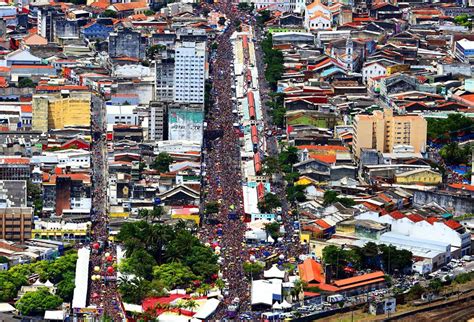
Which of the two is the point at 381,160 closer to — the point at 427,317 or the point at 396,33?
the point at 427,317

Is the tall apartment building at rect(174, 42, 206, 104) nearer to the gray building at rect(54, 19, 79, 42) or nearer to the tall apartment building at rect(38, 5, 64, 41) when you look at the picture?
the gray building at rect(54, 19, 79, 42)

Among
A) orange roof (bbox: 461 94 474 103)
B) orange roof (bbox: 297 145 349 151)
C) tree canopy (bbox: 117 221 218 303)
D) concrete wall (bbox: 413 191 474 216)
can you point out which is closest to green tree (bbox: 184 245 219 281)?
tree canopy (bbox: 117 221 218 303)

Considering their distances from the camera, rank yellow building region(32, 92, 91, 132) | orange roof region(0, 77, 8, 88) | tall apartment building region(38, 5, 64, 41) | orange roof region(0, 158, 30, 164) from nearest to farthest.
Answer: orange roof region(0, 158, 30, 164)
yellow building region(32, 92, 91, 132)
orange roof region(0, 77, 8, 88)
tall apartment building region(38, 5, 64, 41)

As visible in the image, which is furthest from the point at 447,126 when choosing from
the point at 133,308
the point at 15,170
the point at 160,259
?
the point at 133,308

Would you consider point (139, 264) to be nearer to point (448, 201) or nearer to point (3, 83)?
point (448, 201)

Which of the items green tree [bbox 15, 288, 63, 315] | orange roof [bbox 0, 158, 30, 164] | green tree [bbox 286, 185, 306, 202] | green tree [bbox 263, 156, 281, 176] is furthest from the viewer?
green tree [bbox 263, 156, 281, 176]

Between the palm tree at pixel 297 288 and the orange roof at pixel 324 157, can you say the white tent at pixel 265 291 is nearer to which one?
the palm tree at pixel 297 288
